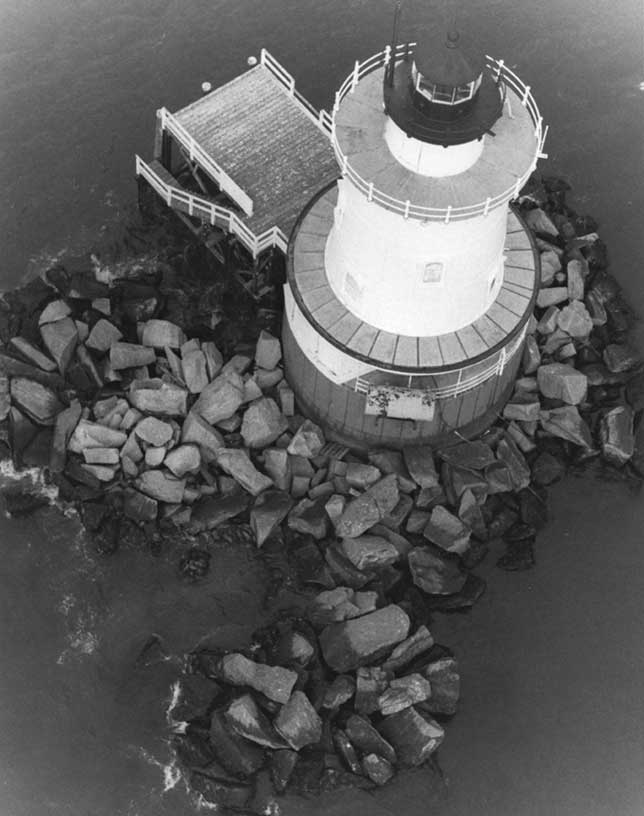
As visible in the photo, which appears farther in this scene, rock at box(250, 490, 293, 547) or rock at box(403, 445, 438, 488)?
rock at box(403, 445, 438, 488)

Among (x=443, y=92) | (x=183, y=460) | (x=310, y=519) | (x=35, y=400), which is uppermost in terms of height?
(x=443, y=92)

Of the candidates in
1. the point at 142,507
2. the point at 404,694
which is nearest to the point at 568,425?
the point at 404,694

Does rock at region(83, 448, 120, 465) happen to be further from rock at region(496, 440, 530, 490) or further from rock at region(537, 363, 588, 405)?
rock at region(537, 363, 588, 405)

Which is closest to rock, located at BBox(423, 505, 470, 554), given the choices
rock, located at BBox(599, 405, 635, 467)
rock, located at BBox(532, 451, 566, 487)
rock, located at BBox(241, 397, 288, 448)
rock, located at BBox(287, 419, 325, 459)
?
rock, located at BBox(532, 451, 566, 487)

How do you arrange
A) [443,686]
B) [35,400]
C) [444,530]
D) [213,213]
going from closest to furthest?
1. [443,686]
2. [444,530]
3. [35,400]
4. [213,213]

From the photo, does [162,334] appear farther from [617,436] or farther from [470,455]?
[617,436]

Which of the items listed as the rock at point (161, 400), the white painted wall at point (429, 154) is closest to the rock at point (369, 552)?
the rock at point (161, 400)

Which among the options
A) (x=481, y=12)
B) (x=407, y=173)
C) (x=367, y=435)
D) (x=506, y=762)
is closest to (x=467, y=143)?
(x=407, y=173)
